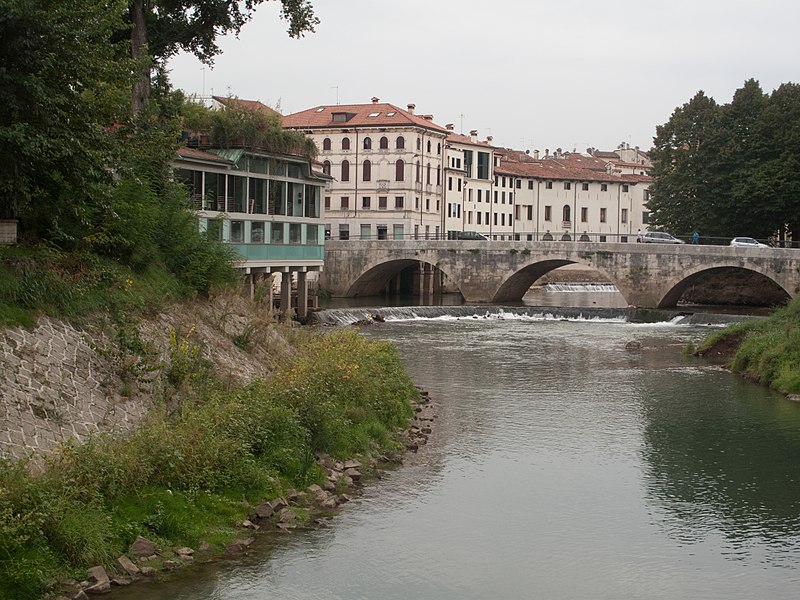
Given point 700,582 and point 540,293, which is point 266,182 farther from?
point 540,293

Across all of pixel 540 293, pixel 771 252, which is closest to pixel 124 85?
pixel 771 252

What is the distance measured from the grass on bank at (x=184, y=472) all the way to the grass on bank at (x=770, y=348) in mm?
14258

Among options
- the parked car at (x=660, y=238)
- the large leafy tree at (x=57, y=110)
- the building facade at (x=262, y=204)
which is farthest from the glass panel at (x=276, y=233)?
the parked car at (x=660, y=238)

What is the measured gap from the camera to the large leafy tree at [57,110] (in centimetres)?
1858

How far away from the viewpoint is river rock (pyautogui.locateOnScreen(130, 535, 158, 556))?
1480 centimetres

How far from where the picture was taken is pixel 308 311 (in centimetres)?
5334

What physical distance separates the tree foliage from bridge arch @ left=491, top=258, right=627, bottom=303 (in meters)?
8.14

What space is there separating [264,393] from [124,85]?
23.3 feet

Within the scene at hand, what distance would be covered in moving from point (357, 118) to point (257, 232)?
41.5 meters

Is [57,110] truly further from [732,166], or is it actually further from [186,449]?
[732,166]

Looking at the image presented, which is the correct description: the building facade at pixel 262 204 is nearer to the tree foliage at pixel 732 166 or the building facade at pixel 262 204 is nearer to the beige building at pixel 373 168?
the tree foliage at pixel 732 166

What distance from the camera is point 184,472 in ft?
54.5

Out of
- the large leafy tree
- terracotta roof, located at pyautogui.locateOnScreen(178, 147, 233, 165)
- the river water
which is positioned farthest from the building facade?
the large leafy tree

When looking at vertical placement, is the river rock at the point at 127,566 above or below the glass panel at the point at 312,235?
below
